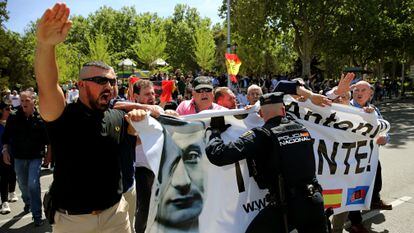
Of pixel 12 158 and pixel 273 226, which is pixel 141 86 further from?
pixel 12 158

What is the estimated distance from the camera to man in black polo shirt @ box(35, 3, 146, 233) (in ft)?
8.50

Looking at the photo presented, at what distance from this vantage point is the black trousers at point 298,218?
2.99 meters

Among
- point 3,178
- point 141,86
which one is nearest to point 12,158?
point 3,178

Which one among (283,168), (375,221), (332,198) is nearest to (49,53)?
(283,168)

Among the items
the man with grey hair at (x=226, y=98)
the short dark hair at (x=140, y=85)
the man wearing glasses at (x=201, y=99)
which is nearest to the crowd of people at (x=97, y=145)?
the short dark hair at (x=140, y=85)

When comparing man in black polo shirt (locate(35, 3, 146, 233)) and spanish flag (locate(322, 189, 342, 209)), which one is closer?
man in black polo shirt (locate(35, 3, 146, 233))

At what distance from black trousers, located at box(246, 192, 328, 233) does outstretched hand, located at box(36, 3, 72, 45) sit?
2041 millimetres

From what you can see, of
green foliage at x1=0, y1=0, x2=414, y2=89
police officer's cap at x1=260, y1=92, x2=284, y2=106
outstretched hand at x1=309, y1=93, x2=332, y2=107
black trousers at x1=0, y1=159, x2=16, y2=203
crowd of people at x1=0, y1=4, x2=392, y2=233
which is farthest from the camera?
green foliage at x1=0, y1=0, x2=414, y2=89

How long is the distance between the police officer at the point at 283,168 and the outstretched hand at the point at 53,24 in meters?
1.37

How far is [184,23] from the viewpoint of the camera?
64.6 metres

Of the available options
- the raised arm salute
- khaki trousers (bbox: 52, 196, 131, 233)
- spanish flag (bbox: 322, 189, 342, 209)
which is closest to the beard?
the raised arm salute

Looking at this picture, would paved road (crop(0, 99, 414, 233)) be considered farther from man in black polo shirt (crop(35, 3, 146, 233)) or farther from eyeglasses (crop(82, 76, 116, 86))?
eyeglasses (crop(82, 76, 116, 86))

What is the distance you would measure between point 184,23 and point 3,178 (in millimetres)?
60552

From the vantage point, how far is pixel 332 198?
167 inches
